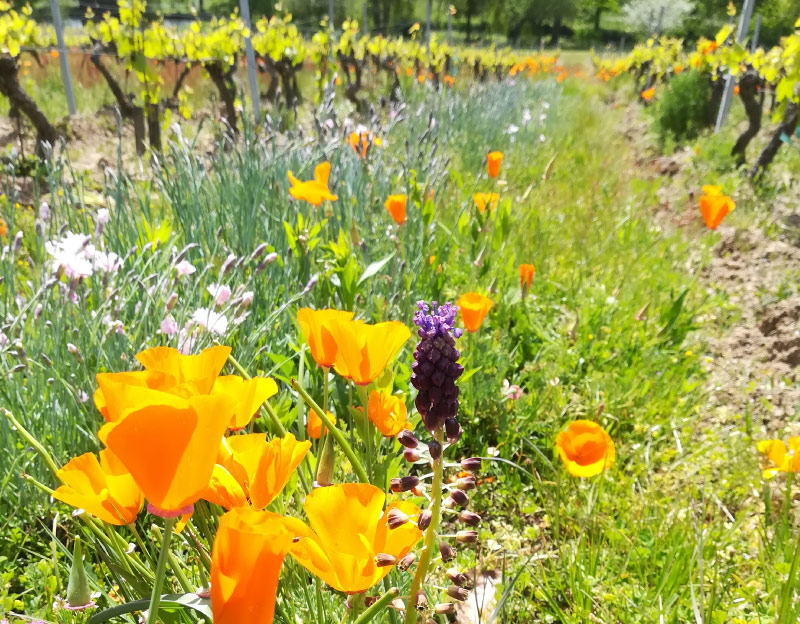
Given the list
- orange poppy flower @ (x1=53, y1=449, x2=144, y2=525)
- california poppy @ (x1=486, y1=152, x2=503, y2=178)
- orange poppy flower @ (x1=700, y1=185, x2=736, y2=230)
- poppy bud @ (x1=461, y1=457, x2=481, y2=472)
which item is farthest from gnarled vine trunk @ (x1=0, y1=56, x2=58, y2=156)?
poppy bud @ (x1=461, y1=457, x2=481, y2=472)

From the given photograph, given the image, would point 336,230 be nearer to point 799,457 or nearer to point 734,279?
point 799,457

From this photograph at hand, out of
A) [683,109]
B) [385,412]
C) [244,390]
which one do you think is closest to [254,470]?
[244,390]

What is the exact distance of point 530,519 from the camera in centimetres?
163

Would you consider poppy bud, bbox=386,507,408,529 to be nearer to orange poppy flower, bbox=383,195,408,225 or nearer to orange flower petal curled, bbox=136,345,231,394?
orange flower petal curled, bbox=136,345,231,394

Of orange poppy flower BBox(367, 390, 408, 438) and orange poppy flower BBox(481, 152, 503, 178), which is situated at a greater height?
orange poppy flower BBox(481, 152, 503, 178)

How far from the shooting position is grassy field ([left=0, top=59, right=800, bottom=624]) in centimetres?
127

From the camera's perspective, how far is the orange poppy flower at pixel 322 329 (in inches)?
29.9

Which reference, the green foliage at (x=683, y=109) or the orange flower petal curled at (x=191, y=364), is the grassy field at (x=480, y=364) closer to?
the orange flower petal curled at (x=191, y=364)

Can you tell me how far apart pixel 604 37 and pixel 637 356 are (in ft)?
189

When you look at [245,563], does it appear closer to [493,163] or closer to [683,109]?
[493,163]

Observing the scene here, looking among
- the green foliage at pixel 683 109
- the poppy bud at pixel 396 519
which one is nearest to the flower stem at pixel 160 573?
the poppy bud at pixel 396 519

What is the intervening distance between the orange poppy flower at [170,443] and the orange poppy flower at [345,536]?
0.12 meters

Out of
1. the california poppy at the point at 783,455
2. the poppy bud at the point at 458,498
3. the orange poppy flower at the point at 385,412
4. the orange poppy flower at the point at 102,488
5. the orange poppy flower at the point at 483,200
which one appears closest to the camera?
the orange poppy flower at the point at 102,488

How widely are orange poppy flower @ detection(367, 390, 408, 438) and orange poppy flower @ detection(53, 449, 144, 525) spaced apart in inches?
14.5
